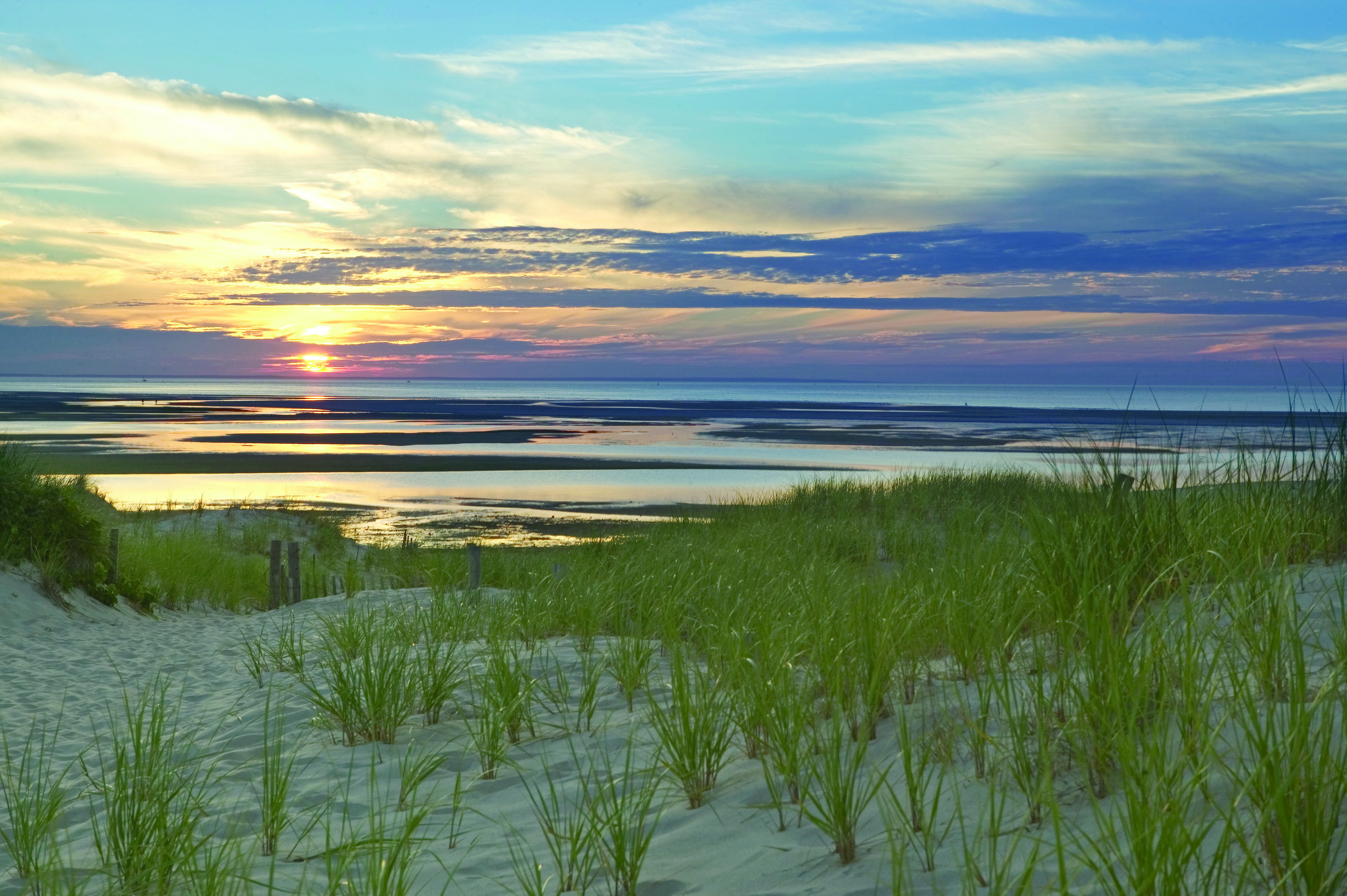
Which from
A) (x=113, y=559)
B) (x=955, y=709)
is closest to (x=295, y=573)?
(x=113, y=559)

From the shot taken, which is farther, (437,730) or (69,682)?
(69,682)

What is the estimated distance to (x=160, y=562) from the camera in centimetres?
1502

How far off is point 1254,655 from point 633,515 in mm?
23333

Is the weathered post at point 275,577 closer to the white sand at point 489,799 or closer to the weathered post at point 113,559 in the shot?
the weathered post at point 113,559

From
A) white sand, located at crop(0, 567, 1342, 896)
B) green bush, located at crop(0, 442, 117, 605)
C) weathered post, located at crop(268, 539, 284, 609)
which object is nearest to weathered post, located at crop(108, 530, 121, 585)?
green bush, located at crop(0, 442, 117, 605)

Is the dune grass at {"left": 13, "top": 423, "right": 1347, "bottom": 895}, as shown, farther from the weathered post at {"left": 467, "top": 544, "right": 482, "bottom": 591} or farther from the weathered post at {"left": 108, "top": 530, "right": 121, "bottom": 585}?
the weathered post at {"left": 108, "top": 530, "right": 121, "bottom": 585}

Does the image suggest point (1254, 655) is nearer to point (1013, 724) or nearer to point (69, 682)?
point (1013, 724)

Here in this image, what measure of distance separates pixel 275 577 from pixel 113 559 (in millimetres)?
2243

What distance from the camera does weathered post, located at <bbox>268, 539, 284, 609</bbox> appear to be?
48.5 feet

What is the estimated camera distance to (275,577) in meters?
14.9

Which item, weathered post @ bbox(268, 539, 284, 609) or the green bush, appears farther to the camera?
weathered post @ bbox(268, 539, 284, 609)

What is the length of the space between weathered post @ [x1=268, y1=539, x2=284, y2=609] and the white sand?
20.7 ft

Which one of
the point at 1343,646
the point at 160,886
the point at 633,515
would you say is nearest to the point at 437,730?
the point at 160,886

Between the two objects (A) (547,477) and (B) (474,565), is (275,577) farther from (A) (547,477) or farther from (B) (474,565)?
(A) (547,477)
